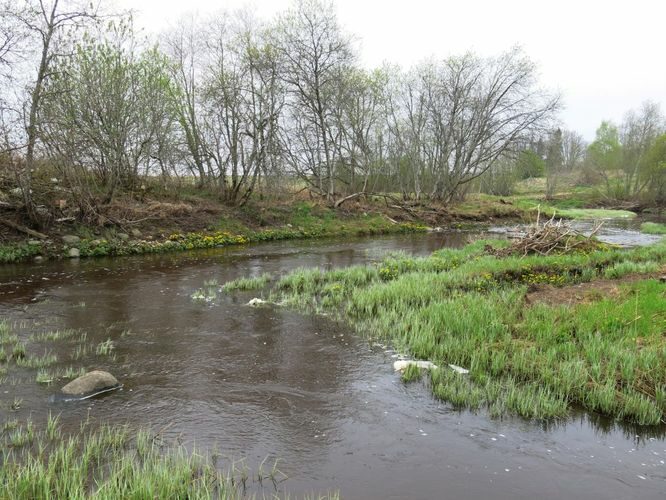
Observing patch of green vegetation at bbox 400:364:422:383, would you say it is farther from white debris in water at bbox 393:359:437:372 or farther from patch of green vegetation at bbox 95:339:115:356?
patch of green vegetation at bbox 95:339:115:356

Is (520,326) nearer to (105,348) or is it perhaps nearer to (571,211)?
(105,348)

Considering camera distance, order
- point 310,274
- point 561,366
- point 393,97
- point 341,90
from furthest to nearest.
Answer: point 393,97 < point 341,90 < point 310,274 < point 561,366

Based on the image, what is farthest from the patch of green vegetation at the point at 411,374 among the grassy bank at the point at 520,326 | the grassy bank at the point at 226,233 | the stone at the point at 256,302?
the grassy bank at the point at 226,233

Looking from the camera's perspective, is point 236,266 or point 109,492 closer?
point 109,492

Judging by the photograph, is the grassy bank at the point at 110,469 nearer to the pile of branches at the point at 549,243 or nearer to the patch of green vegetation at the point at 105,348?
the patch of green vegetation at the point at 105,348

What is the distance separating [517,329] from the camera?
786 centimetres

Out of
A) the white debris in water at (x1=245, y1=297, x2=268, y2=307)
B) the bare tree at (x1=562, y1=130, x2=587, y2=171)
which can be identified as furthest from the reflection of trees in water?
the bare tree at (x1=562, y1=130, x2=587, y2=171)

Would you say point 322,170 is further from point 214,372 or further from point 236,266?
point 214,372

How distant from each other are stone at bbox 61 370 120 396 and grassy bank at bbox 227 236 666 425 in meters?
4.25

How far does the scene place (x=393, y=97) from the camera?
39.1m

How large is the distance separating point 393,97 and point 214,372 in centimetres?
3667

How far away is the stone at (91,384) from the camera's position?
18.6 feet

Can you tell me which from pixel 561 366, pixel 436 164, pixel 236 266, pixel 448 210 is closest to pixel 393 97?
pixel 436 164

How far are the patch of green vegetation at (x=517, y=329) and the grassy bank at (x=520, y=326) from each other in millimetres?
18
